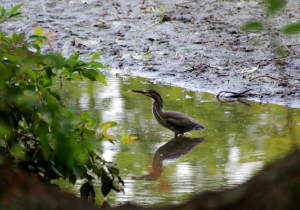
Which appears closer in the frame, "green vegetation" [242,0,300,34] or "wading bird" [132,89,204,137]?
"green vegetation" [242,0,300,34]

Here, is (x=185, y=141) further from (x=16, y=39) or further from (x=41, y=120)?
(x=41, y=120)

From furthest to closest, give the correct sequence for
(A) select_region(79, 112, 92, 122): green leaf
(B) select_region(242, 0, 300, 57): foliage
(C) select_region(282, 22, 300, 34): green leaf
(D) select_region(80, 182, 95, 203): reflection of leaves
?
1. (D) select_region(80, 182, 95, 203): reflection of leaves
2. (A) select_region(79, 112, 92, 122): green leaf
3. (C) select_region(282, 22, 300, 34): green leaf
4. (B) select_region(242, 0, 300, 57): foliage

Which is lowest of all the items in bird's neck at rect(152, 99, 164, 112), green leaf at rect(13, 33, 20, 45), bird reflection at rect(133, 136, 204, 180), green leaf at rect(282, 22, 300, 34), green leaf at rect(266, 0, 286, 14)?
bird reflection at rect(133, 136, 204, 180)

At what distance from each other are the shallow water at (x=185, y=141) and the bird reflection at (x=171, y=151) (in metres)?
0.01

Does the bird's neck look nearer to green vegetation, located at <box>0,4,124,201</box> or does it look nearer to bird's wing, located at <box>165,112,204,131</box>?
bird's wing, located at <box>165,112,204,131</box>

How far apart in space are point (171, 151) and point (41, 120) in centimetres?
306

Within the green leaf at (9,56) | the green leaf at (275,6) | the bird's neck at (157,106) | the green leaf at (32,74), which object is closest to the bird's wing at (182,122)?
the bird's neck at (157,106)

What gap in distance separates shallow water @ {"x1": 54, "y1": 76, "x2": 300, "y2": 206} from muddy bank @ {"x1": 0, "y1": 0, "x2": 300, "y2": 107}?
2.75 feet

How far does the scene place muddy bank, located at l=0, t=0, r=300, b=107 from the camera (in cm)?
A: 854

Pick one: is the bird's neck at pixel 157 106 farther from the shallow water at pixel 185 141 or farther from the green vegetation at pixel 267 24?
the green vegetation at pixel 267 24

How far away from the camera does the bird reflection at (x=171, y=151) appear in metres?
4.61

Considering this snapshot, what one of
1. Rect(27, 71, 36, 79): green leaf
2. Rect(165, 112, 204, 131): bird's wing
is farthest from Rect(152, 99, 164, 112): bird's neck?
Rect(27, 71, 36, 79): green leaf

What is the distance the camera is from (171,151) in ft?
17.9

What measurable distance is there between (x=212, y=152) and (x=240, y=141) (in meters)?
0.52
